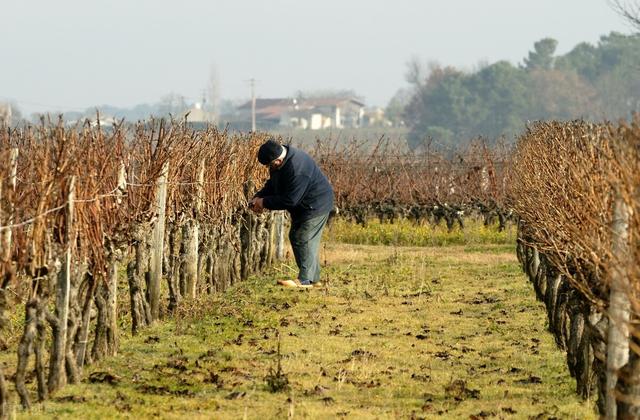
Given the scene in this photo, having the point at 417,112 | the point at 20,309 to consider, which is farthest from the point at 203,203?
the point at 417,112

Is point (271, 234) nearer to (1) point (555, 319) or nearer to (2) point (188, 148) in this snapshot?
(2) point (188, 148)

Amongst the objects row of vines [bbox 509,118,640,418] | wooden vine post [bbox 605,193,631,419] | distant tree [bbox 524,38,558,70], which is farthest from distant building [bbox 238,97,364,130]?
wooden vine post [bbox 605,193,631,419]

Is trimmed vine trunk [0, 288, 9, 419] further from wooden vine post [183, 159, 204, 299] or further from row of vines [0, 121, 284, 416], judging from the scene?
wooden vine post [183, 159, 204, 299]

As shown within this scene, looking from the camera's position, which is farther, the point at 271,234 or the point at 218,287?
the point at 271,234

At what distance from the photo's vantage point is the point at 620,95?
103 metres

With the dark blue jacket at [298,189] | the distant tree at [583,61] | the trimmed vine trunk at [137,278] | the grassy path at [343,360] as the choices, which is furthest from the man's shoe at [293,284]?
the distant tree at [583,61]

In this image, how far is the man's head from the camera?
53.4ft

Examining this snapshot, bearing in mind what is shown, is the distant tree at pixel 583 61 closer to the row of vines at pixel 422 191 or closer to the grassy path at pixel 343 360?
the row of vines at pixel 422 191

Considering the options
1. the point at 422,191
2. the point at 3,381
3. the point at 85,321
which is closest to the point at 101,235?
the point at 85,321

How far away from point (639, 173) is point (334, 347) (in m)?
5.89

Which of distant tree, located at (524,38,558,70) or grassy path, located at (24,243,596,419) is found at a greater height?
distant tree, located at (524,38,558,70)

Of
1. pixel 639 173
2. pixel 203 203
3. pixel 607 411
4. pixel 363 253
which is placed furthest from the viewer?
pixel 363 253

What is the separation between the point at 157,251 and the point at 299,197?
2936 millimetres

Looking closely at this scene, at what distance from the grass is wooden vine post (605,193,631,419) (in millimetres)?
20859
